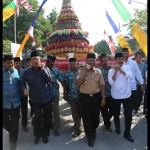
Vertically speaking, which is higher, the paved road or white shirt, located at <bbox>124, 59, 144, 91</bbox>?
white shirt, located at <bbox>124, 59, 144, 91</bbox>

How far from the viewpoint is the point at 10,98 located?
134 inches

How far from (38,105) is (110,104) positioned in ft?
5.36

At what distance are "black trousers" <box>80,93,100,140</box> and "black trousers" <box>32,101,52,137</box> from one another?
667 mm

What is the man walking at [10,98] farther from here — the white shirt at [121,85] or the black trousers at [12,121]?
the white shirt at [121,85]

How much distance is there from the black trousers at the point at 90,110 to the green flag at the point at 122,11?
5.55 ft

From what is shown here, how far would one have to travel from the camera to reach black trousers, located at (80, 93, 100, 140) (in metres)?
3.68

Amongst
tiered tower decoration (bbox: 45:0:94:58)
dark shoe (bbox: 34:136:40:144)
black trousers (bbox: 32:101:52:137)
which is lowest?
dark shoe (bbox: 34:136:40:144)

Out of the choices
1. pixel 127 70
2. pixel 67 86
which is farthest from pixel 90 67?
pixel 67 86

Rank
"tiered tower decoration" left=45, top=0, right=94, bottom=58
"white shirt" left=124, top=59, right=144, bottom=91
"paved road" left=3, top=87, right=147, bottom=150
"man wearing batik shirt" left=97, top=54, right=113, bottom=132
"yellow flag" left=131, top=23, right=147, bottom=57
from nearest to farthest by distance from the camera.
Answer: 1. "yellow flag" left=131, top=23, right=147, bottom=57
2. "paved road" left=3, top=87, right=147, bottom=150
3. "man wearing batik shirt" left=97, top=54, right=113, bottom=132
4. "white shirt" left=124, top=59, right=144, bottom=91
5. "tiered tower decoration" left=45, top=0, right=94, bottom=58

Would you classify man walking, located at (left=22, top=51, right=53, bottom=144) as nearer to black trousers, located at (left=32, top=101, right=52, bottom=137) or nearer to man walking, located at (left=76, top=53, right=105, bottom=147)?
black trousers, located at (left=32, top=101, right=52, bottom=137)

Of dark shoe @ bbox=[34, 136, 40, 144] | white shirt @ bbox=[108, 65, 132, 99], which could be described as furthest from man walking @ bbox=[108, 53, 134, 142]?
dark shoe @ bbox=[34, 136, 40, 144]

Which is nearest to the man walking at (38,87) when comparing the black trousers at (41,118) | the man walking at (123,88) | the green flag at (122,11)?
the black trousers at (41,118)

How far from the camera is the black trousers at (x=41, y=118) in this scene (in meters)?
3.69

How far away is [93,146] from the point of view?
141 inches
